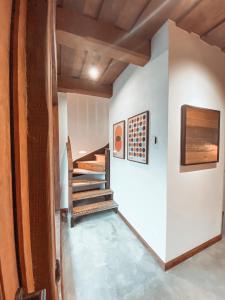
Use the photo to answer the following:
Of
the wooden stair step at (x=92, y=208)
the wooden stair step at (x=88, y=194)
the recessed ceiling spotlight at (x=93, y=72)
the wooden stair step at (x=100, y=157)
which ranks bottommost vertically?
the wooden stair step at (x=92, y=208)

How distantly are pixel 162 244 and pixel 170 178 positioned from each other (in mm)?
726

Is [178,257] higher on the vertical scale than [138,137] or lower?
lower

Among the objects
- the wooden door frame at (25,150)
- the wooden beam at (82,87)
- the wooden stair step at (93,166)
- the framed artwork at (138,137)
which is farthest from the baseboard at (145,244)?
the wooden beam at (82,87)

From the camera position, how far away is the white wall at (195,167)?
153cm

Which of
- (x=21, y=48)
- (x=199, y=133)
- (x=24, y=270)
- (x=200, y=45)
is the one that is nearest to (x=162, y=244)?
(x=199, y=133)

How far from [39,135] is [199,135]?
68.7 inches

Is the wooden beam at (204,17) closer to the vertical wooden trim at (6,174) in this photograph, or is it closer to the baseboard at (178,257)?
the vertical wooden trim at (6,174)

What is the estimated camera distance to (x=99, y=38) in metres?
1.48

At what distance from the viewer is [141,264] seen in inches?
64.3

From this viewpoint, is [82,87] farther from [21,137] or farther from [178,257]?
[178,257]

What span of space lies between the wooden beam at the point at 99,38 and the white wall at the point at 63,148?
1.35 metres

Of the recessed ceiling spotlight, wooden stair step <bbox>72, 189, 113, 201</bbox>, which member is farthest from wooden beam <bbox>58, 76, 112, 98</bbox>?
wooden stair step <bbox>72, 189, 113, 201</bbox>

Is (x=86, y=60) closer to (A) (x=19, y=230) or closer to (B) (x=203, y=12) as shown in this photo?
(B) (x=203, y=12)

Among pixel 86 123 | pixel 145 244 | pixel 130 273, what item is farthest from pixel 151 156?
pixel 86 123
